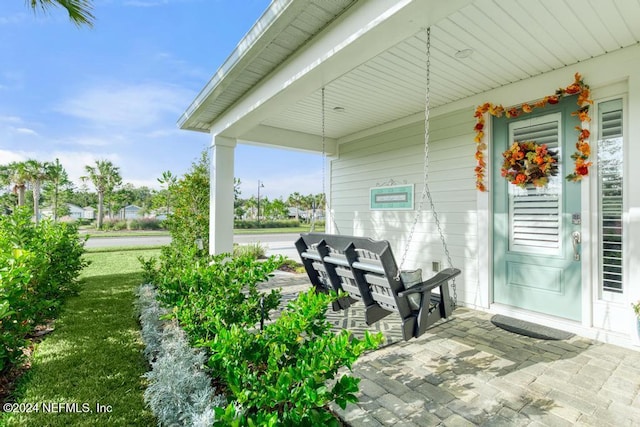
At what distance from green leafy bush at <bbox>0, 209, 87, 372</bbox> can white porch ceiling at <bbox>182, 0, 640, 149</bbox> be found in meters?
2.70

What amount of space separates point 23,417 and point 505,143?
5.14m

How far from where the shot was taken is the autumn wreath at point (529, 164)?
3396mm

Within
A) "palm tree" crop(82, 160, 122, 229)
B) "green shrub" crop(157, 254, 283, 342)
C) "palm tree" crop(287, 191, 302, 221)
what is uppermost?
"palm tree" crop(82, 160, 122, 229)

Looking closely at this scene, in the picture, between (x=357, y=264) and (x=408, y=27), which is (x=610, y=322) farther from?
(x=408, y=27)

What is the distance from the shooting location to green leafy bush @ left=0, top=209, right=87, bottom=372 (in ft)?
6.64

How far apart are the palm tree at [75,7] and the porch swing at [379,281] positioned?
156 inches

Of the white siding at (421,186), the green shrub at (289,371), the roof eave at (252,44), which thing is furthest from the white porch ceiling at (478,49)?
the green shrub at (289,371)

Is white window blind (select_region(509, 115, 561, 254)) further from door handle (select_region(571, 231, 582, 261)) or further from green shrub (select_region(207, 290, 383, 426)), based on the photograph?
green shrub (select_region(207, 290, 383, 426))

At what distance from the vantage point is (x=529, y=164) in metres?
3.51

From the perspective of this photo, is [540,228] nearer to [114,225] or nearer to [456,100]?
[456,100]

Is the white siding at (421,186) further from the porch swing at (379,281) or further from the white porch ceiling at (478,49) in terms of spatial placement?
the porch swing at (379,281)

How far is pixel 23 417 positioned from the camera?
181 cm

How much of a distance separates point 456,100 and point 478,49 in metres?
1.39

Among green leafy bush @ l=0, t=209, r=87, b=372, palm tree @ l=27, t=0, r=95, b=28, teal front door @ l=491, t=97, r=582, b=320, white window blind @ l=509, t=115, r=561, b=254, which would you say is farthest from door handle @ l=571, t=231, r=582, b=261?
palm tree @ l=27, t=0, r=95, b=28
